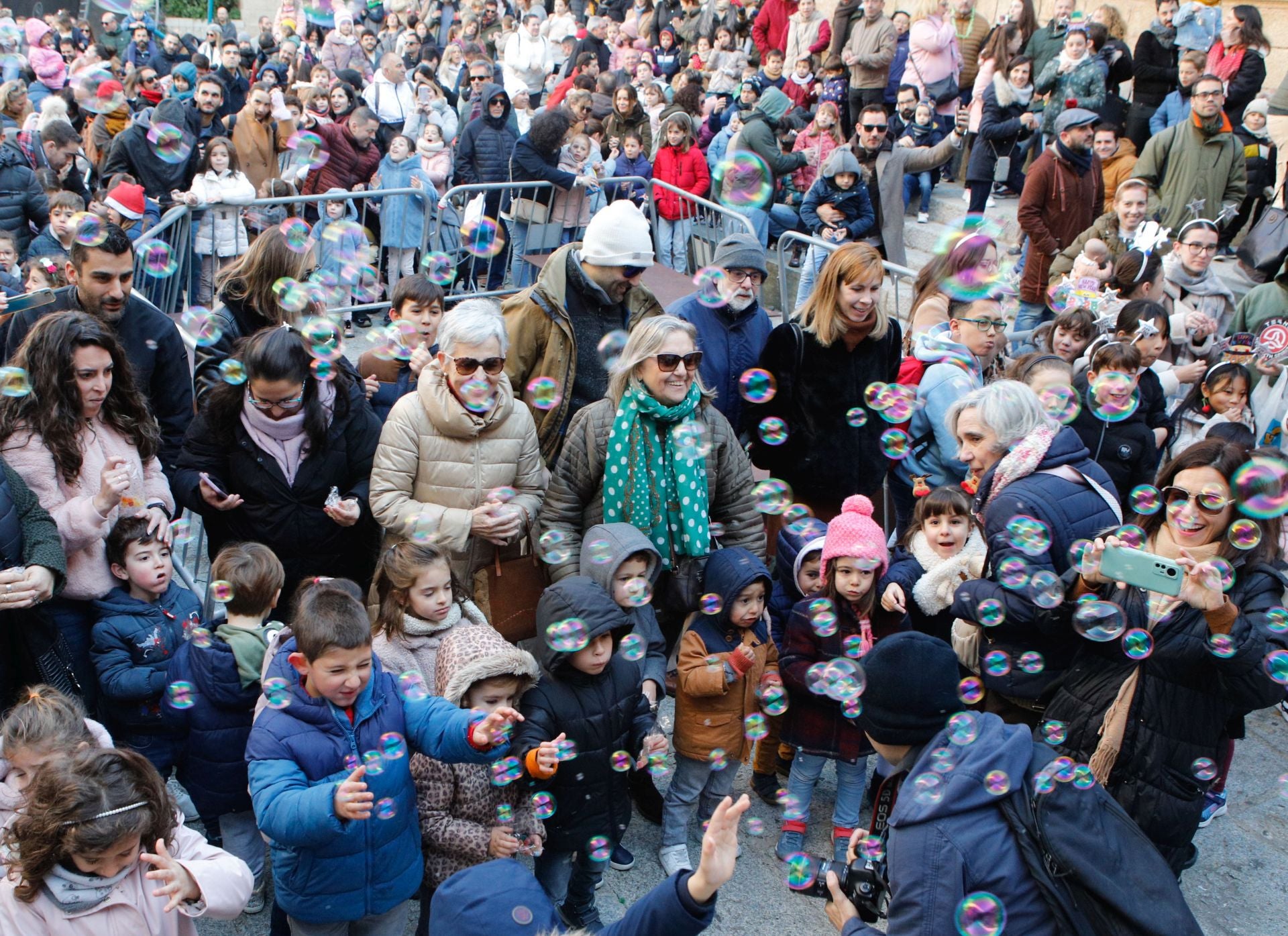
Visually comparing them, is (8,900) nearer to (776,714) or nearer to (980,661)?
(776,714)

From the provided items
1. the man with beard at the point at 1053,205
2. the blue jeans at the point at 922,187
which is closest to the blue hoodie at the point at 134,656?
the man with beard at the point at 1053,205

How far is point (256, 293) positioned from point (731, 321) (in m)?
2.09

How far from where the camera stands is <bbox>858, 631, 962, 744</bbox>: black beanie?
9.27ft

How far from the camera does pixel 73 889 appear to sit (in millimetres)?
2990

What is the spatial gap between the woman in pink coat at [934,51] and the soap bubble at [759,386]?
26.1ft

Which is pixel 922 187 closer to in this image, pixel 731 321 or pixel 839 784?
pixel 731 321

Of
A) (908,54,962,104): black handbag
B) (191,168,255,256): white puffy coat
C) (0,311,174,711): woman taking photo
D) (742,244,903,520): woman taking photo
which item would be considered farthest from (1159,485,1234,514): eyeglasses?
(908,54,962,104): black handbag

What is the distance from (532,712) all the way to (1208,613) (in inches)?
81.3

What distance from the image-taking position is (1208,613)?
3.45m

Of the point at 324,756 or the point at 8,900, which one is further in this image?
the point at 324,756

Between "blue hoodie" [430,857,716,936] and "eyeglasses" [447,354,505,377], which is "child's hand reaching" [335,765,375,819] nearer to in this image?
"blue hoodie" [430,857,716,936]

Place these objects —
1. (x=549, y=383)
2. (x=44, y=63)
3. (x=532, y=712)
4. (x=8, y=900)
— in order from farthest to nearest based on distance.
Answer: (x=44, y=63)
(x=549, y=383)
(x=532, y=712)
(x=8, y=900)

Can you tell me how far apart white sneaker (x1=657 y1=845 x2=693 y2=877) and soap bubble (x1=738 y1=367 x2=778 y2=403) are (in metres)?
2.00

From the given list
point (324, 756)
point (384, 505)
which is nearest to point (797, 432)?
point (384, 505)
